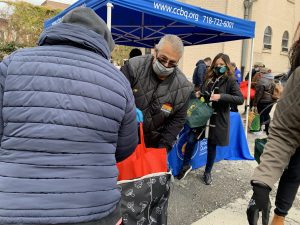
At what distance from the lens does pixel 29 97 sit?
1.18 metres

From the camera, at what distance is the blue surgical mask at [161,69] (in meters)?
2.53

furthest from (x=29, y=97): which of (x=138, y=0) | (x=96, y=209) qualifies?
(x=138, y=0)

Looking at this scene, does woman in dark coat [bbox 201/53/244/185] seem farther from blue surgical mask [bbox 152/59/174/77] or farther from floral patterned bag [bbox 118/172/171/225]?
floral patterned bag [bbox 118/172/171/225]

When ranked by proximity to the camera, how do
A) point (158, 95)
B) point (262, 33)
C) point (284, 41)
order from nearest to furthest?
1. point (158, 95)
2. point (262, 33)
3. point (284, 41)

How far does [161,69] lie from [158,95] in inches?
8.5

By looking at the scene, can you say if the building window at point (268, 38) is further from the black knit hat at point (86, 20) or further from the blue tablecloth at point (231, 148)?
the black knit hat at point (86, 20)

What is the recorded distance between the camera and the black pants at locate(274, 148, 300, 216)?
1617mm

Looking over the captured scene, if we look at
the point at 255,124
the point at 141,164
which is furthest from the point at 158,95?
the point at 255,124

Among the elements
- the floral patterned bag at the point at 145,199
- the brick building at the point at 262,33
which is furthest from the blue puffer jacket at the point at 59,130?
the brick building at the point at 262,33

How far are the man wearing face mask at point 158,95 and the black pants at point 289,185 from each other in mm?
1157

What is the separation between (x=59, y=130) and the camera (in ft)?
3.82

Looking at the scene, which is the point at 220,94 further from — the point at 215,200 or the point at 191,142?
the point at 215,200

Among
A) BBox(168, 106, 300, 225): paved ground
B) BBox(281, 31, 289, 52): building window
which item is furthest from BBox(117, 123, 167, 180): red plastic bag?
BBox(281, 31, 289, 52): building window

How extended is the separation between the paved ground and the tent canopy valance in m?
2.03
